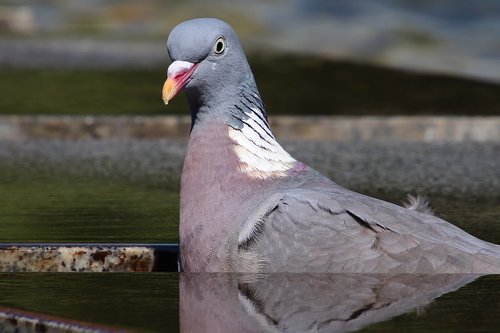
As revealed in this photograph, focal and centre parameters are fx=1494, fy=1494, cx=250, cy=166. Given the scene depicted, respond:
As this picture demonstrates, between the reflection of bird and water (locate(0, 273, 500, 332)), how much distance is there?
0.07 metres

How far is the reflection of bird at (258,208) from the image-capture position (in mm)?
5289

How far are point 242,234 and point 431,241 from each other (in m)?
0.68

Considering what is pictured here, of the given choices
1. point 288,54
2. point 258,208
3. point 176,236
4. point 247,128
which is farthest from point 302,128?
point 288,54

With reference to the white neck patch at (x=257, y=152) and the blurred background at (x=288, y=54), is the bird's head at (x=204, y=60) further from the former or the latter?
the blurred background at (x=288, y=54)

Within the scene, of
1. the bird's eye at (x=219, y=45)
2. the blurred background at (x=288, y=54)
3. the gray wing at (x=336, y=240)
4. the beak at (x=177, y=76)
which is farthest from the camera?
the blurred background at (x=288, y=54)

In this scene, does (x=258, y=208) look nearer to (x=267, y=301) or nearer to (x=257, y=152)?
(x=257, y=152)

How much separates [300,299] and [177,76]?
112 cm

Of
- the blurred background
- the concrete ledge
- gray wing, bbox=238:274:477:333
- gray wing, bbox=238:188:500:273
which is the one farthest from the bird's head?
the blurred background

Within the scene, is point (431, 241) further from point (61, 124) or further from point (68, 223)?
point (61, 124)

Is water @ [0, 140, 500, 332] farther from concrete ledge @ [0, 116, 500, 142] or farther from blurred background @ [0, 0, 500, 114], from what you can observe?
blurred background @ [0, 0, 500, 114]

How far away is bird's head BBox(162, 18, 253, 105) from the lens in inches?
224

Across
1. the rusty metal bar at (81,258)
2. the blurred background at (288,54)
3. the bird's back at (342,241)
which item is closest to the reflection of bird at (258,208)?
the bird's back at (342,241)

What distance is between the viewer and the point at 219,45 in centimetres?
582

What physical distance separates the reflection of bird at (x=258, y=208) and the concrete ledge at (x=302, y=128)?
4689mm
